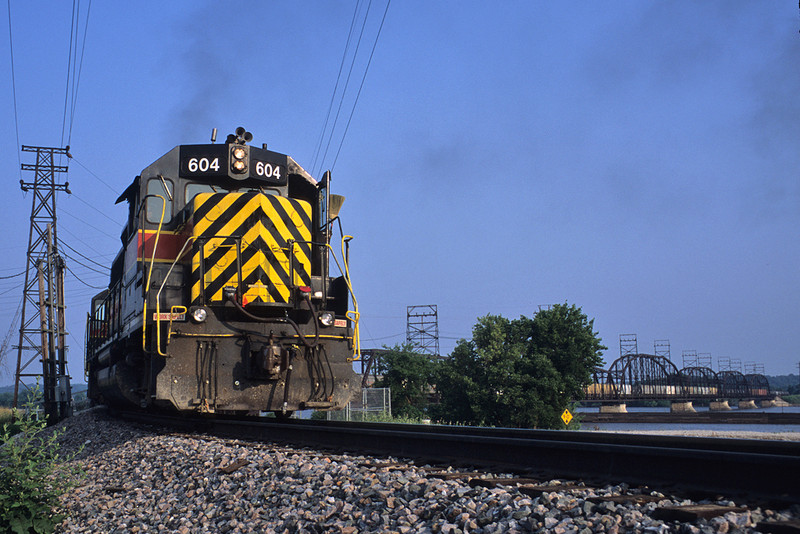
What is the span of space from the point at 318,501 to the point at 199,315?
456cm

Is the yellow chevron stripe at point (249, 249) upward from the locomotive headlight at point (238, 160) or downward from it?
downward

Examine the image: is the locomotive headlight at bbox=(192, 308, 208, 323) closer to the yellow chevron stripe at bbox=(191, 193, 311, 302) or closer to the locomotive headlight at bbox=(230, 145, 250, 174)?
the yellow chevron stripe at bbox=(191, 193, 311, 302)

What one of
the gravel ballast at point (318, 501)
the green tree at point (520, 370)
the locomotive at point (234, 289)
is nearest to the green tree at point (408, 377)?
the green tree at point (520, 370)

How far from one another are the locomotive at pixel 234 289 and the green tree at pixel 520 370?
38.3m

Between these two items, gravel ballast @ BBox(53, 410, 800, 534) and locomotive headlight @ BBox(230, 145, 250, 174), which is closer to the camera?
gravel ballast @ BBox(53, 410, 800, 534)

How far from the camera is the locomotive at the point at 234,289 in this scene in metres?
8.37

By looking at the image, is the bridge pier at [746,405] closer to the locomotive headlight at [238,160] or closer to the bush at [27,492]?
the locomotive headlight at [238,160]

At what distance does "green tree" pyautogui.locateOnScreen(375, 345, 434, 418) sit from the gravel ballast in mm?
42855

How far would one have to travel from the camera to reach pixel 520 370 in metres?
47.8

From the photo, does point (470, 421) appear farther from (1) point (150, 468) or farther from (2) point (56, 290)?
(1) point (150, 468)

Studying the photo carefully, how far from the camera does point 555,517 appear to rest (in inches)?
128

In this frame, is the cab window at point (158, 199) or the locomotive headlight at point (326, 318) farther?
the cab window at point (158, 199)

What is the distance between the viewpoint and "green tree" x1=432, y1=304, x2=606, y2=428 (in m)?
46.4

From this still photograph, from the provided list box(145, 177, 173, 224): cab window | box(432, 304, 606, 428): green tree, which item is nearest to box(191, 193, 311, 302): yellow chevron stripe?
box(145, 177, 173, 224): cab window
